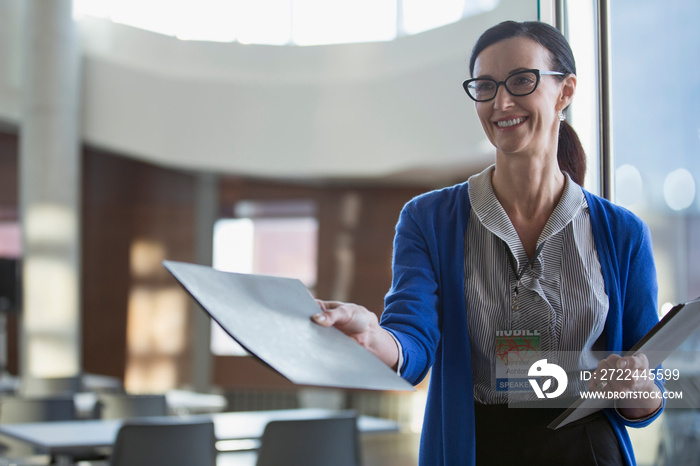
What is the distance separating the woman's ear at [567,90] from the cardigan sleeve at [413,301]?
0.34 metres

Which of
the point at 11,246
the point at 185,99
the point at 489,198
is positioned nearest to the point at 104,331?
the point at 11,246

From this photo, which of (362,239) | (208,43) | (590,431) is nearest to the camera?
(590,431)

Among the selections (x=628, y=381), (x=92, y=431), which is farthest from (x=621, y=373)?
(x=92, y=431)

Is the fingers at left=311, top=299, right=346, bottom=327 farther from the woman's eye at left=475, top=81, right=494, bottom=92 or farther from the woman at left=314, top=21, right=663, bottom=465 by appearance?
the woman's eye at left=475, top=81, right=494, bottom=92

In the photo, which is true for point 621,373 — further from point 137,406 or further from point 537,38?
point 137,406

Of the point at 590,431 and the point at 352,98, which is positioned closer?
the point at 590,431

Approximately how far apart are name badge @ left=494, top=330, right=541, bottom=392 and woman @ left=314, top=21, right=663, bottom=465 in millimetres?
11

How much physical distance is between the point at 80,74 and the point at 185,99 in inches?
55.6

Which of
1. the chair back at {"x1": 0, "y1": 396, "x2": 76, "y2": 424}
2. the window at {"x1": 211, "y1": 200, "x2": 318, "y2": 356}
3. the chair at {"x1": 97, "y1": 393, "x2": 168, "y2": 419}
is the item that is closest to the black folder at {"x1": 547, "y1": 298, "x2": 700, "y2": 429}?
the chair at {"x1": 97, "y1": 393, "x2": 168, "y2": 419}

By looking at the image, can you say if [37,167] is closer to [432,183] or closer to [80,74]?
[80,74]

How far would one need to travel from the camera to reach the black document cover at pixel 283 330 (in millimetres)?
856

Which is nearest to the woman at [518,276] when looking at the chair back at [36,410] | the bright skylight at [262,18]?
the chair back at [36,410]

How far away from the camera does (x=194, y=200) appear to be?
10234 mm

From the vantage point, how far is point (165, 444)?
330 centimetres
